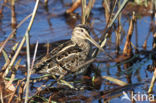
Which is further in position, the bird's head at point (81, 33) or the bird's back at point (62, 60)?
the bird's head at point (81, 33)

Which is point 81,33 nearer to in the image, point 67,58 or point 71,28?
point 67,58

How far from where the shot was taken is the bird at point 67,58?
5.25 m

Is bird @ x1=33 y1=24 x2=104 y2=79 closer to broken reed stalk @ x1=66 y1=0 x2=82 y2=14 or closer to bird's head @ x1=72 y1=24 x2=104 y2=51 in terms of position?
bird's head @ x1=72 y1=24 x2=104 y2=51

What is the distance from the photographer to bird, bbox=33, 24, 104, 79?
5.25m

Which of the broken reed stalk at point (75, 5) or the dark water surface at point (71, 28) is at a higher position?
the broken reed stalk at point (75, 5)

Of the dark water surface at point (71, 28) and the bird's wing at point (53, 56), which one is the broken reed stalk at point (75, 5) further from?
the bird's wing at point (53, 56)

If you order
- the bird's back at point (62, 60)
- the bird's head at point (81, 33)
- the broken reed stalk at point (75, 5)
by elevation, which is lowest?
the bird's back at point (62, 60)

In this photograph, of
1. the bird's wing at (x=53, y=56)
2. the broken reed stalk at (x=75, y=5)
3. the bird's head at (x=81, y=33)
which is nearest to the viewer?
the bird's wing at (x=53, y=56)

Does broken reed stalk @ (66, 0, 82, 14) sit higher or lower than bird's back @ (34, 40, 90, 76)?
higher

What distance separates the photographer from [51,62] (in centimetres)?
529

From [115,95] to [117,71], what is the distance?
0.88 metres

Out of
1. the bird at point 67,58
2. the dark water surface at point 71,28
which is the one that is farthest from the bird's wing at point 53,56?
the dark water surface at point 71,28

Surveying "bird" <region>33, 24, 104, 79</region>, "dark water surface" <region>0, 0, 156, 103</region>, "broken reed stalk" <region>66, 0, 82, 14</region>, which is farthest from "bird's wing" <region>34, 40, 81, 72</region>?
"broken reed stalk" <region>66, 0, 82, 14</region>

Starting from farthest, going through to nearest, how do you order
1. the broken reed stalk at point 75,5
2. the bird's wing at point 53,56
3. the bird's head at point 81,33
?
the broken reed stalk at point 75,5
the bird's head at point 81,33
the bird's wing at point 53,56
